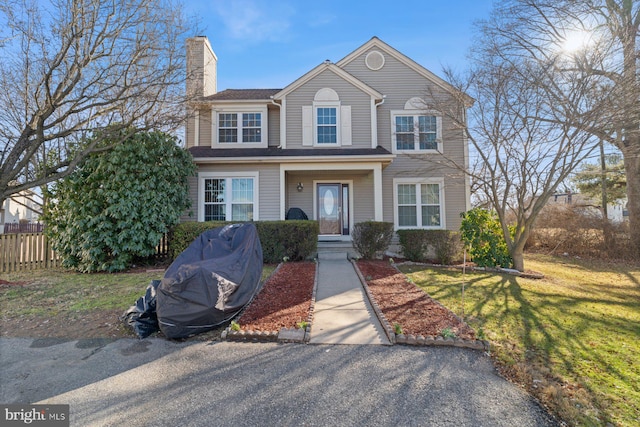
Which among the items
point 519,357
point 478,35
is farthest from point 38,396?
point 478,35

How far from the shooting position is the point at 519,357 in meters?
3.59

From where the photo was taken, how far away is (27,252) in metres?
9.33

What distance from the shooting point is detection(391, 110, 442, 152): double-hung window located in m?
12.5

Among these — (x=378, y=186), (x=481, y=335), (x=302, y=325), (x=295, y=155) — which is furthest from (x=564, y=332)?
(x=295, y=155)

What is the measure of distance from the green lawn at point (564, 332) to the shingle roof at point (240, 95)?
9638mm

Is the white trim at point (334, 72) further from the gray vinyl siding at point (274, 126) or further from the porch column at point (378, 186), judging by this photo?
the porch column at point (378, 186)

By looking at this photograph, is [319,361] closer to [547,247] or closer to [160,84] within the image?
[160,84]

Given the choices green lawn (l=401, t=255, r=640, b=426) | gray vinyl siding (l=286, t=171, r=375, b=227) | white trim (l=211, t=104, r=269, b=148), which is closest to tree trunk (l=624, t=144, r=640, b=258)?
green lawn (l=401, t=255, r=640, b=426)

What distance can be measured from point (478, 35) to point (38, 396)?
45.5 ft

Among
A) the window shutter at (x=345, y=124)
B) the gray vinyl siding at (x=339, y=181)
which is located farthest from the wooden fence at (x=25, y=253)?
the window shutter at (x=345, y=124)

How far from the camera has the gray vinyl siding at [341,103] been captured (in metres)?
12.0

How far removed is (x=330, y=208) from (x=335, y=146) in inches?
98.9

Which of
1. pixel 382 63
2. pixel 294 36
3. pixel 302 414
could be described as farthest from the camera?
pixel 382 63

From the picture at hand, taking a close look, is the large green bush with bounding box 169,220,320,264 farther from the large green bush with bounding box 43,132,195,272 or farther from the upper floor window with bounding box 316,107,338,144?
the upper floor window with bounding box 316,107,338,144
